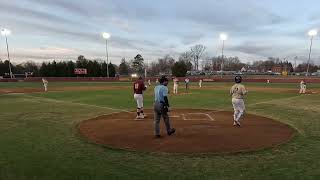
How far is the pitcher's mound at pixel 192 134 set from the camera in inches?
395

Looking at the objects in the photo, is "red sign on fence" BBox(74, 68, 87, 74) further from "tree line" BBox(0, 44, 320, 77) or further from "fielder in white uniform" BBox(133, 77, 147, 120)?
"fielder in white uniform" BBox(133, 77, 147, 120)

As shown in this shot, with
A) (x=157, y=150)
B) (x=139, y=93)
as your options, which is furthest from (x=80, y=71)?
(x=157, y=150)

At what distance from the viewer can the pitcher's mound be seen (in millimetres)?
10039

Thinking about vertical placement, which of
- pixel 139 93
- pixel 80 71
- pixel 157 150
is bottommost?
pixel 157 150

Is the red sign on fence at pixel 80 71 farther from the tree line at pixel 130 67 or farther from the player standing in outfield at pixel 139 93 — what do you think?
the player standing in outfield at pixel 139 93

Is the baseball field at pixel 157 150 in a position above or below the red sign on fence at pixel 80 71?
below

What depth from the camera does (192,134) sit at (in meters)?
11.8

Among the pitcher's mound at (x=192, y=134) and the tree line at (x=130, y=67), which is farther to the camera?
the tree line at (x=130, y=67)

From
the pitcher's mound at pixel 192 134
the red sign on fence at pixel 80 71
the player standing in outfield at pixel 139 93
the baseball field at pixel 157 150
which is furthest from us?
the red sign on fence at pixel 80 71

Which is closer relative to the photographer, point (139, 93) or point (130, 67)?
point (139, 93)

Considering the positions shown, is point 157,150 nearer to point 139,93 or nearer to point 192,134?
point 192,134

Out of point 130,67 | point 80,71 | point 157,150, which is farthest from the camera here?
point 130,67

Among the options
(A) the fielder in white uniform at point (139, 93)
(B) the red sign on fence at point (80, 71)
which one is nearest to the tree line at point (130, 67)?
(B) the red sign on fence at point (80, 71)

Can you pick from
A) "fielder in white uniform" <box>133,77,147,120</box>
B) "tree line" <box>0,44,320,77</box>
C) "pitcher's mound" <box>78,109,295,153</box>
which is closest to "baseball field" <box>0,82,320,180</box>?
"pitcher's mound" <box>78,109,295,153</box>
